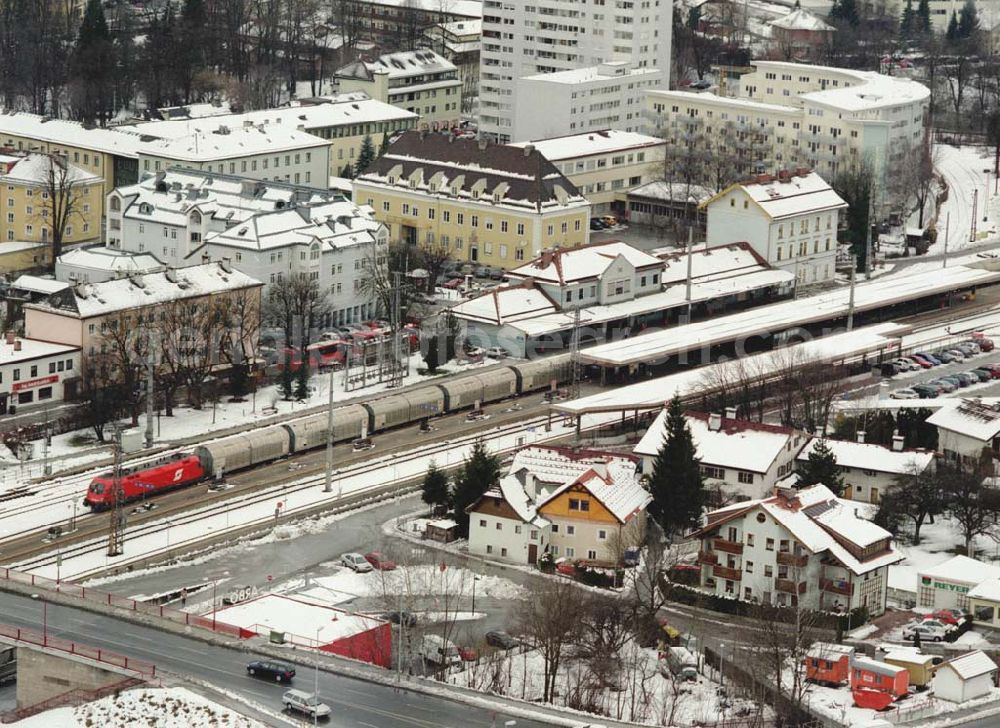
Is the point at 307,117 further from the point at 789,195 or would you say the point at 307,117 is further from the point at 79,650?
the point at 79,650

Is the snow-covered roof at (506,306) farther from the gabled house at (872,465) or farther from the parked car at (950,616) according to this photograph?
the parked car at (950,616)

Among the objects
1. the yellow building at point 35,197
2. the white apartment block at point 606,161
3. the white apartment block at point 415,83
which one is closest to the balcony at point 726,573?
the yellow building at point 35,197

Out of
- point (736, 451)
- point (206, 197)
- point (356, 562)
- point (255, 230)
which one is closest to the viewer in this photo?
point (356, 562)

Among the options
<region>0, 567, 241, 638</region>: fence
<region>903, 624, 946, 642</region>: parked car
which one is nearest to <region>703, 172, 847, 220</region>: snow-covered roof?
<region>903, 624, 946, 642</region>: parked car

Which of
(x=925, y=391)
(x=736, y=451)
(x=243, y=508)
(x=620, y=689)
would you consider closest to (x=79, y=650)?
(x=620, y=689)

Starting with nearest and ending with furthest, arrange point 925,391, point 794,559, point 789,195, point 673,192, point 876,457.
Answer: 1. point 794,559
2. point 876,457
3. point 925,391
4. point 789,195
5. point 673,192

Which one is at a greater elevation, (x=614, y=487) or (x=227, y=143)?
(x=227, y=143)

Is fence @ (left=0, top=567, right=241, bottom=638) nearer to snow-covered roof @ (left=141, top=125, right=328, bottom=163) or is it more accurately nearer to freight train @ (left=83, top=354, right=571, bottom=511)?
freight train @ (left=83, top=354, right=571, bottom=511)
